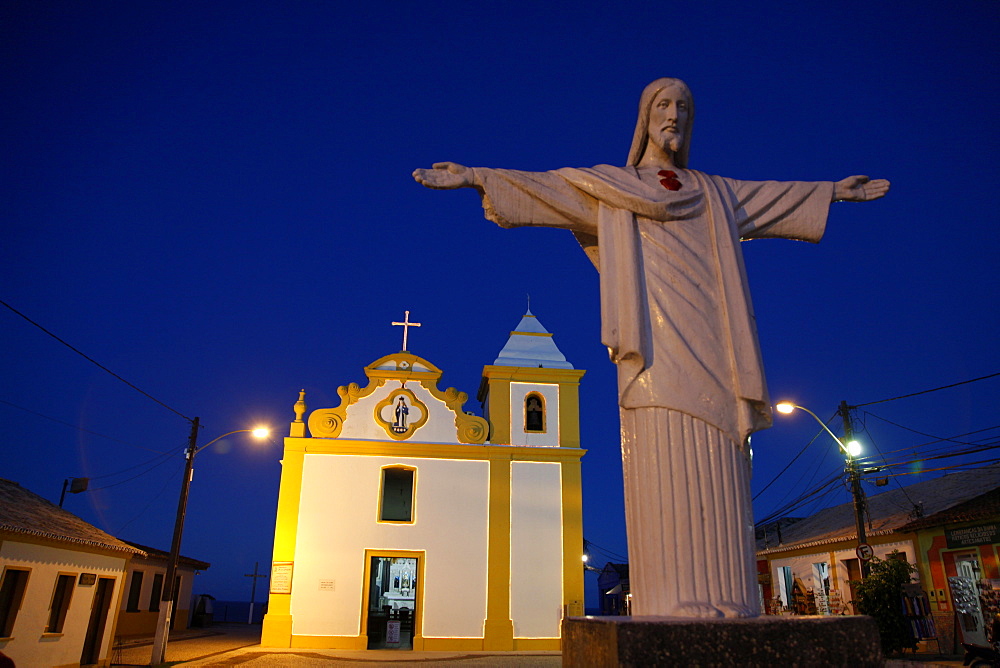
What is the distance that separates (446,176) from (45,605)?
10.8 metres

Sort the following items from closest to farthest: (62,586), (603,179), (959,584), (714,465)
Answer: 1. (714,465)
2. (603,179)
3. (62,586)
4. (959,584)

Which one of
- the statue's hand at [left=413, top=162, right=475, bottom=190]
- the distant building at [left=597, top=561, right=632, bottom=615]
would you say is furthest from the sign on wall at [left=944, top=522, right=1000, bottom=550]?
the distant building at [left=597, top=561, right=632, bottom=615]

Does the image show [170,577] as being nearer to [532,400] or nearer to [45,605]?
[45,605]

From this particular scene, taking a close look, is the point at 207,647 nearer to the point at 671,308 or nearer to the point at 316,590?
the point at 316,590

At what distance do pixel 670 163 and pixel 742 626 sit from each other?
2028mm

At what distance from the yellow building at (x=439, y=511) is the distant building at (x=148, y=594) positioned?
16.9ft

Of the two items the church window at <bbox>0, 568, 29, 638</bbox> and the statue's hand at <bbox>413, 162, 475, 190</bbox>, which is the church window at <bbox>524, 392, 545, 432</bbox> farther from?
the statue's hand at <bbox>413, 162, 475, 190</bbox>

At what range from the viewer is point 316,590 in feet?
53.9

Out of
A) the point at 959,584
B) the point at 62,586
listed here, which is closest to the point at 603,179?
the point at 62,586

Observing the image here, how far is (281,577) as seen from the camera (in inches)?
648

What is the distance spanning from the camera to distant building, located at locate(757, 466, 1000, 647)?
41.8ft

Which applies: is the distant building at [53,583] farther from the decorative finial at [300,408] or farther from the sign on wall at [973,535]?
the sign on wall at [973,535]

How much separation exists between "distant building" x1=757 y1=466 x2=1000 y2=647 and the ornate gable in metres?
9.29

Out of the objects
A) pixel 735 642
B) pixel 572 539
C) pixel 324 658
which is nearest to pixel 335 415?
pixel 324 658
